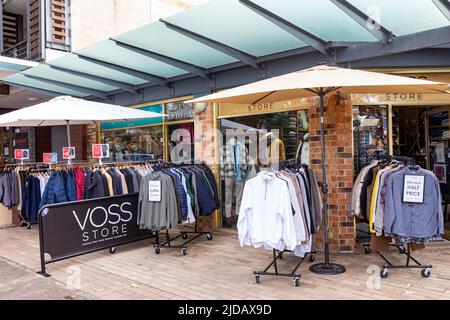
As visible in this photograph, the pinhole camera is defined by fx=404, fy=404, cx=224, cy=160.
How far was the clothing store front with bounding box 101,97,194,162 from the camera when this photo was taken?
7.89 meters

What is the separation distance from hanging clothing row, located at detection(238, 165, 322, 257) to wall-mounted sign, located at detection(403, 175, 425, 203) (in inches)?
41.0

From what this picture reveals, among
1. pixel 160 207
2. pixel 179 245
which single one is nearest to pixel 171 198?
pixel 160 207

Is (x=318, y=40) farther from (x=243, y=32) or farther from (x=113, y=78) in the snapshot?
(x=113, y=78)

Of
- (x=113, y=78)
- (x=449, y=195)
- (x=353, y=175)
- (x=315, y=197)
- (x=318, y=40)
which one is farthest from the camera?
(x=113, y=78)

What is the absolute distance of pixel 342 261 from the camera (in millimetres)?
5211

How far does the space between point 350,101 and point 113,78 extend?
4.86 metres

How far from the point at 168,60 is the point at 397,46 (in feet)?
11.3

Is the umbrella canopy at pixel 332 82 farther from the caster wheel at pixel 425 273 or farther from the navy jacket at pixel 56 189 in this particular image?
the navy jacket at pixel 56 189

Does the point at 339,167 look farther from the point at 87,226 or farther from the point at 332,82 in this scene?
the point at 87,226

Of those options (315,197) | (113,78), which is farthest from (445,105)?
(113,78)

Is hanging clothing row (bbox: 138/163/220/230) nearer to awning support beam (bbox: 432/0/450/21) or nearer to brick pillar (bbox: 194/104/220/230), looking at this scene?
brick pillar (bbox: 194/104/220/230)

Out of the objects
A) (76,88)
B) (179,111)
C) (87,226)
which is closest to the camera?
(87,226)

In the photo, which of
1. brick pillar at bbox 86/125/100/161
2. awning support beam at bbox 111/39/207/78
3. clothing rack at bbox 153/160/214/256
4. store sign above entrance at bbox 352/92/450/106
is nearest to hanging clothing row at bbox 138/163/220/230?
clothing rack at bbox 153/160/214/256

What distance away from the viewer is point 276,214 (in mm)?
4184
